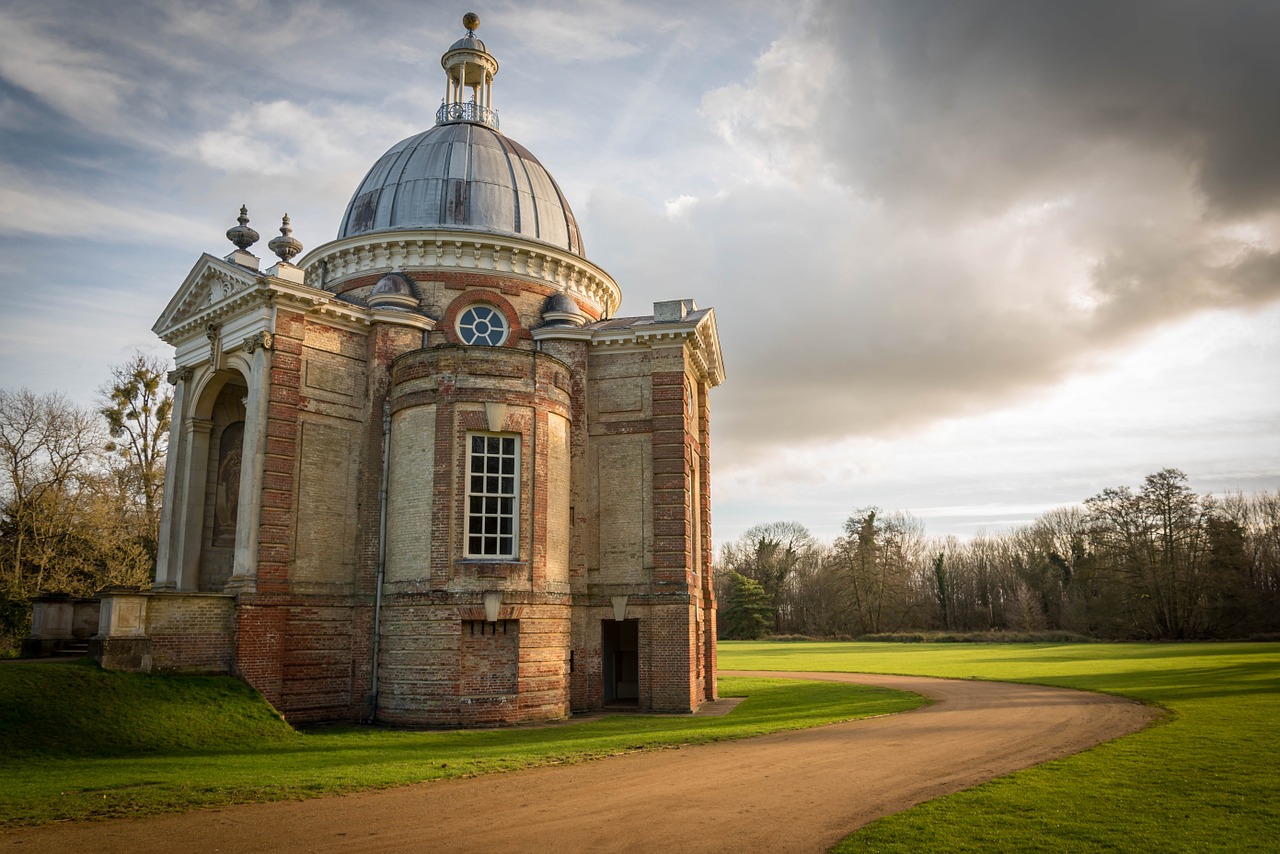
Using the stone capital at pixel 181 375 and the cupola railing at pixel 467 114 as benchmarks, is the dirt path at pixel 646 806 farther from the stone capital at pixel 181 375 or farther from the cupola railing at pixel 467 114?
the cupola railing at pixel 467 114

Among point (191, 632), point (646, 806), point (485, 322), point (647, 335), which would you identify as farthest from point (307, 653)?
point (646, 806)

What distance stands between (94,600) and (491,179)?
16.0 meters

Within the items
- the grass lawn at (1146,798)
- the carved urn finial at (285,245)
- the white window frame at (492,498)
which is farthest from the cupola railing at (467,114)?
the grass lawn at (1146,798)

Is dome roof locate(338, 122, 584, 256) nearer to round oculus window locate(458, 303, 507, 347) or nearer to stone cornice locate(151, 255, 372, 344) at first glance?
round oculus window locate(458, 303, 507, 347)

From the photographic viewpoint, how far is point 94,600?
840 inches

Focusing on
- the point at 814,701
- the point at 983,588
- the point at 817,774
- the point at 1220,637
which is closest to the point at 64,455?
the point at 814,701

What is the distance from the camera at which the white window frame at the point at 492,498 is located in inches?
846

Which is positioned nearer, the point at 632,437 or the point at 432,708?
the point at 432,708

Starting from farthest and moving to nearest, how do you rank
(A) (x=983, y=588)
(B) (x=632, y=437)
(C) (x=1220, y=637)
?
(A) (x=983, y=588), (C) (x=1220, y=637), (B) (x=632, y=437)

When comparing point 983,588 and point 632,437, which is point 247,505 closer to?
point 632,437

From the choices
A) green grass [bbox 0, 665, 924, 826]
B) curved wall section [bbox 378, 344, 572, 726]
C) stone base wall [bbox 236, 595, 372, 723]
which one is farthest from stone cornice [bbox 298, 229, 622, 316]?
green grass [bbox 0, 665, 924, 826]

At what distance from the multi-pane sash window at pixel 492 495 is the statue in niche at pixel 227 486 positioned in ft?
27.5

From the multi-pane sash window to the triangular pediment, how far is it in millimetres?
6985

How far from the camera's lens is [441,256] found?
25.4 meters
